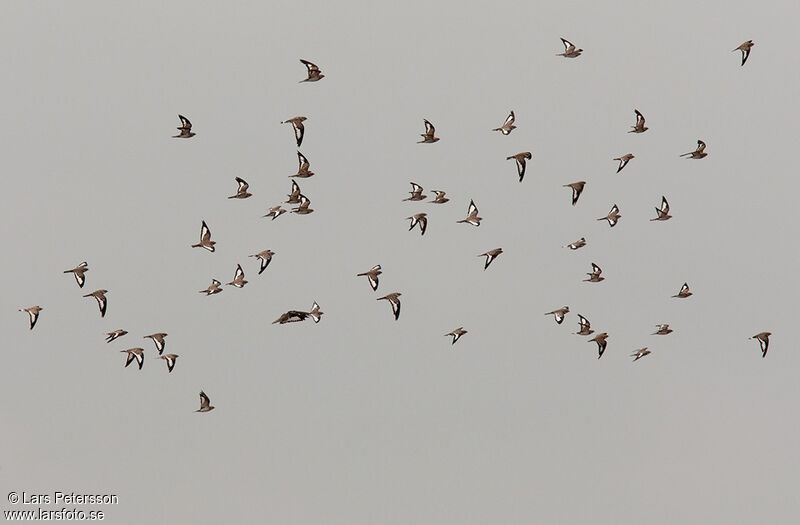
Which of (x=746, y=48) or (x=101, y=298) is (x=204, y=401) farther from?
(x=746, y=48)

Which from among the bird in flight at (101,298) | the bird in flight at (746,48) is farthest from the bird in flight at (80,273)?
the bird in flight at (746,48)

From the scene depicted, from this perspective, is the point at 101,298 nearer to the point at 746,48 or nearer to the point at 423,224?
the point at 423,224

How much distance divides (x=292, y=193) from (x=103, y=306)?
29.0 feet

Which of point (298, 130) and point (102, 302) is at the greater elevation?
point (298, 130)

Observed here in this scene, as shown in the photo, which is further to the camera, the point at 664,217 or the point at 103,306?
the point at 664,217

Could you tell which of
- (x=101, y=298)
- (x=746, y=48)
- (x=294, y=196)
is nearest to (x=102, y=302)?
(x=101, y=298)

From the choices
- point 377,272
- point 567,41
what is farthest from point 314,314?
point 567,41

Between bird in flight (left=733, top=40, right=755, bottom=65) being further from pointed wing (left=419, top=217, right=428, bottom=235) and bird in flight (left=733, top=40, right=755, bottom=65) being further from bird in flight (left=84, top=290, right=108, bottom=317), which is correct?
bird in flight (left=84, top=290, right=108, bottom=317)

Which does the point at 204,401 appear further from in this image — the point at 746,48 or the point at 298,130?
the point at 746,48

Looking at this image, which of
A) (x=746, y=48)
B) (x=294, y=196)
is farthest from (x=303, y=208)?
(x=746, y=48)

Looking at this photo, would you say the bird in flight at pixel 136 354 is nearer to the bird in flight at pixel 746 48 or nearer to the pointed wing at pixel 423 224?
the pointed wing at pixel 423 224

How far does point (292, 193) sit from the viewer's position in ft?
271

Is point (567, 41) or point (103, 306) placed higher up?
point (567, 41)

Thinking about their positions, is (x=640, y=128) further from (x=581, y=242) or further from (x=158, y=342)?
(x=158, y=342)
